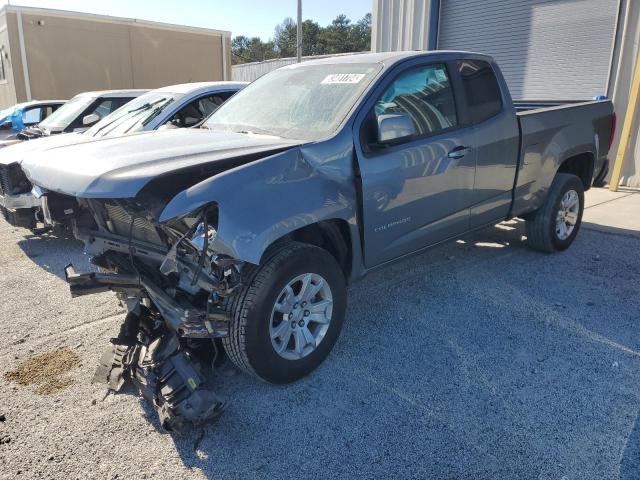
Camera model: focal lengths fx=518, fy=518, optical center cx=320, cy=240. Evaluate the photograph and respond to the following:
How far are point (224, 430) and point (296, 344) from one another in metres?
0.67

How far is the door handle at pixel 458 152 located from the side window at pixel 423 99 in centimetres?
19

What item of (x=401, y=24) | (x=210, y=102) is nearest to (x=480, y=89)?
(x=210, y=102)

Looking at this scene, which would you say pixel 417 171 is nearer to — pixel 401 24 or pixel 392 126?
pixel 392 126

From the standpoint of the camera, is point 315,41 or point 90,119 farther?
point 315,41

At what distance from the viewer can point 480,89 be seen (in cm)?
452

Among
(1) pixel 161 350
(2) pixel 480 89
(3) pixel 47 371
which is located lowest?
(3) pixel 47 371

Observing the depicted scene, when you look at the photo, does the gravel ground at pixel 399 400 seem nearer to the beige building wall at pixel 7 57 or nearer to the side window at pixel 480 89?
the side window at pixel 480 89

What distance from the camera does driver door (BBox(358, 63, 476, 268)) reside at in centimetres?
356

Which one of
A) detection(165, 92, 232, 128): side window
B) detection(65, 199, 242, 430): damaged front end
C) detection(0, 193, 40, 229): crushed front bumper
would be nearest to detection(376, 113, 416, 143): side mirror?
detection(65, 199, 242, 430): damaged front end

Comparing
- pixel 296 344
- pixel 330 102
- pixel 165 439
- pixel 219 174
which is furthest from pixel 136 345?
pixel 330 102

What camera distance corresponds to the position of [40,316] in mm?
4320

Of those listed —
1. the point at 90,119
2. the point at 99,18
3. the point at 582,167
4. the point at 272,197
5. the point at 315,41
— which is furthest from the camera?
the point at 315,41

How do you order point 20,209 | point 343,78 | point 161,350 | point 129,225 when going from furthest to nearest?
1. point 20,209
2. point 343,78
3. point 129,225
4. point 161,350

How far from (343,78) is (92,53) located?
1813 centimetres
